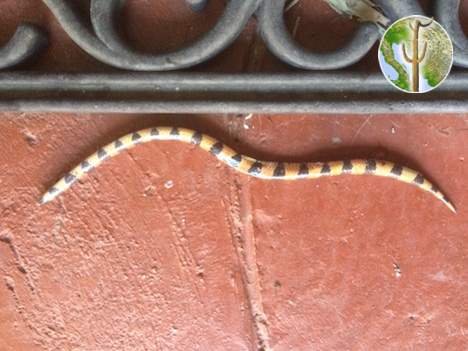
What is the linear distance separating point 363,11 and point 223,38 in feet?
0.74

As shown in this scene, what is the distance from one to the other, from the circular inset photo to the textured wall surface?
0.17m

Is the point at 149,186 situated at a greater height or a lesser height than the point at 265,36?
lesser

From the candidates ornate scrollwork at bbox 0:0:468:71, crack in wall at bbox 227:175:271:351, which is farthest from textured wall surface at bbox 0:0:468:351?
ornate scrollwork at bbox 0:0:468:71

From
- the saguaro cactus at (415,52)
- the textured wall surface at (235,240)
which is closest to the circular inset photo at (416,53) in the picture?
the saguaro cactus at (415,52)

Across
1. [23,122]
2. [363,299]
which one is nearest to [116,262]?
[23,122]

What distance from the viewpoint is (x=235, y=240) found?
0.96m

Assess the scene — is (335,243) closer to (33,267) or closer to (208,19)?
(208,19)

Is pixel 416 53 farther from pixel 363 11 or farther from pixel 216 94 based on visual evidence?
pixel 216 94

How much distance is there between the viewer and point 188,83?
857mm

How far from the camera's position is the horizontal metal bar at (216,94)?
2.79 feet

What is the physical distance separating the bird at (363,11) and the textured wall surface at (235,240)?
0.59 feet

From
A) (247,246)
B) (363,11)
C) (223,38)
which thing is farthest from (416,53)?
(247,246)

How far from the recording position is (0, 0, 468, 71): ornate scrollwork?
0.80 meters

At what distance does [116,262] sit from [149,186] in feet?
0.51
